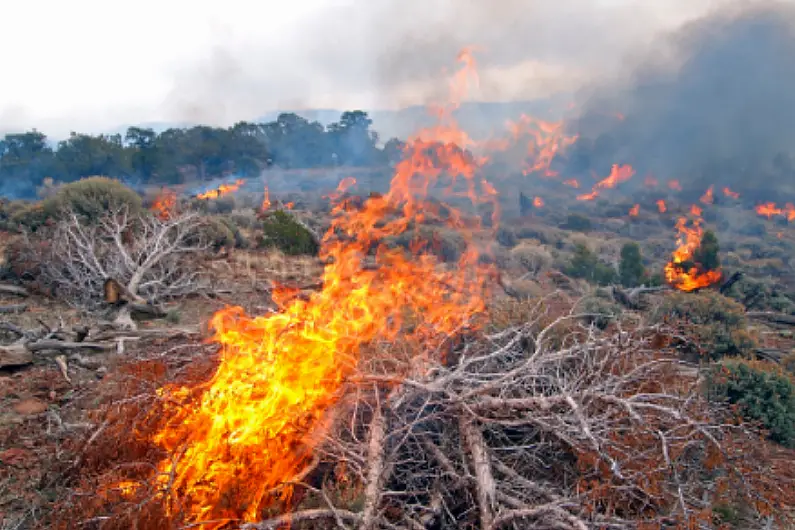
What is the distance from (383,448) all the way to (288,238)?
1113 centimetres

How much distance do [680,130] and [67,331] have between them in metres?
63.1

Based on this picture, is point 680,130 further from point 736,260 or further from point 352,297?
point 352,297

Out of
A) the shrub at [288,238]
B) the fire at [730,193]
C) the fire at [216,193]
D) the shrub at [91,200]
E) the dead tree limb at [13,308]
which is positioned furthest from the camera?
the fire at [730,193]

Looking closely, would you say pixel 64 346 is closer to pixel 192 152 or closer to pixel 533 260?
pixel 533 260

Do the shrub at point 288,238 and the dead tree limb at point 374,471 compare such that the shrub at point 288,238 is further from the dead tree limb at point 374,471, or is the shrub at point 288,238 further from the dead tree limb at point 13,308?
the dead tree limb at point 374,471

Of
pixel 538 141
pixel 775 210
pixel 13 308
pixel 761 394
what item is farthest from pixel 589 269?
pixel 538 141

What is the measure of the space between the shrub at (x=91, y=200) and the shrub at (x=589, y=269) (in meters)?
12.9

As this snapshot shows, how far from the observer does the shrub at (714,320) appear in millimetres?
7543

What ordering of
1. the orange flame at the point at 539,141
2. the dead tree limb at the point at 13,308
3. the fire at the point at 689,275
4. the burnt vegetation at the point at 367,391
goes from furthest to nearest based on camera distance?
1. the orange flame at the point at 539,141
2. the fire at the point at 689,275
3. the dead tree limb at the point at 13,308
4. the burnt vegetation at the point at 367,391

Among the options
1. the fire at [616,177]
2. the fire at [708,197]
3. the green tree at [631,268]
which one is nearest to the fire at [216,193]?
the green tree at [631,268]

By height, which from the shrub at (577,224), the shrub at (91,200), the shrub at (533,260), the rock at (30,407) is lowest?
the shrub at (577,224)

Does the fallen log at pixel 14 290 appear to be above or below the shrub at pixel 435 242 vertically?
above

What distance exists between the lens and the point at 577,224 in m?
30.0

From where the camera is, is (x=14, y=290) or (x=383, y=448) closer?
(x=383, y=448)
